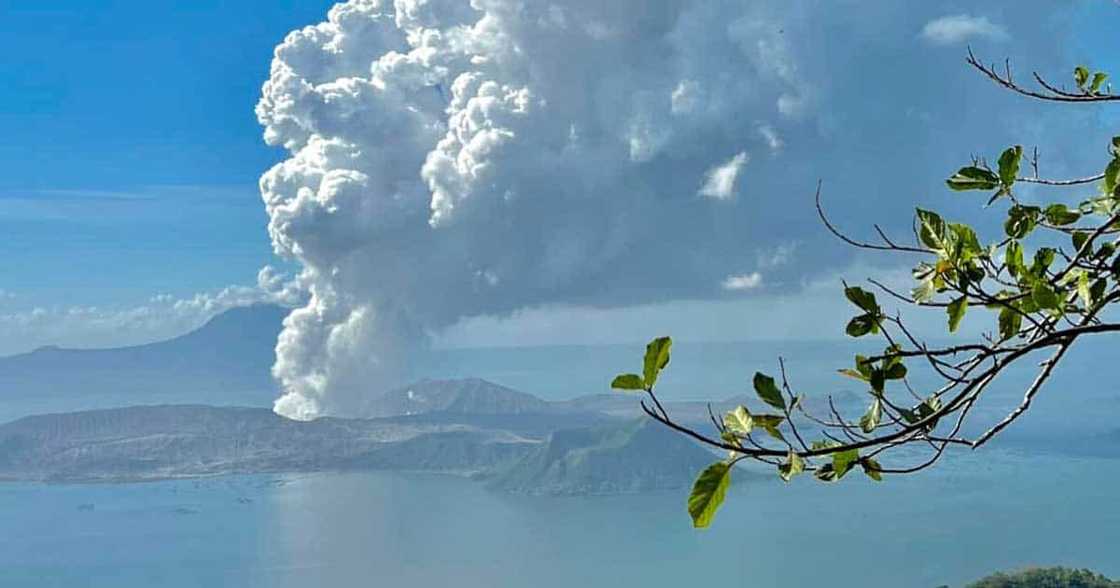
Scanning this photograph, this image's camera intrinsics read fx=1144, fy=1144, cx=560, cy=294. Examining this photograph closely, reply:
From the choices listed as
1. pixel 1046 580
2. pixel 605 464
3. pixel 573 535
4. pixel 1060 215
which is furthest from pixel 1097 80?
pixel 605 464

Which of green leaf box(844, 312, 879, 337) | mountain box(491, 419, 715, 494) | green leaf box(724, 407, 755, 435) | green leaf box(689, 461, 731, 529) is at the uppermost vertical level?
mountain box(491, 419, 715, 494)

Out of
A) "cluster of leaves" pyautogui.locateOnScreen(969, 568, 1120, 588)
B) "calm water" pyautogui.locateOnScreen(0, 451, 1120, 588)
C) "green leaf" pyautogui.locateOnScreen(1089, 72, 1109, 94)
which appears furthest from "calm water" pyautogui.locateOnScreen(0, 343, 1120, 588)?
"green leaf" pyautogui.locateOnScreen(1089, 72, 1109, 94)

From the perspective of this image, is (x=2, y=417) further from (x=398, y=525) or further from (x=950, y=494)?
(x=950, y=494)

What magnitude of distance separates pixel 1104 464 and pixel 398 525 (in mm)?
64119

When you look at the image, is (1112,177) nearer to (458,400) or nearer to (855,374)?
(855,374)

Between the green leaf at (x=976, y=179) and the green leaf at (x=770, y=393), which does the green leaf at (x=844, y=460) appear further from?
the green leaf at (x=976, y=179)

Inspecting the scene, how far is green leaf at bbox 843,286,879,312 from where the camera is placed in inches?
39.4

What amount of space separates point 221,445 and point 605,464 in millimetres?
51273

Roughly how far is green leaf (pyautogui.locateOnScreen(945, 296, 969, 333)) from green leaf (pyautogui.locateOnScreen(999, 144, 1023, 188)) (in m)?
0.18

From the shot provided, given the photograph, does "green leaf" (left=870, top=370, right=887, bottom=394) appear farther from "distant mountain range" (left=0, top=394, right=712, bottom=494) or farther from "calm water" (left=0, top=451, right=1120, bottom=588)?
"distant mountain range" (left=0, top=394, right=712, bottom=494)

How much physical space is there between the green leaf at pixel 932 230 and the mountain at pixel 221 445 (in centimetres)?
12500

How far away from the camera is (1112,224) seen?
1.08 m

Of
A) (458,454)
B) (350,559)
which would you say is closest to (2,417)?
(458,454)

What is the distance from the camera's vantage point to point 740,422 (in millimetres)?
1015
